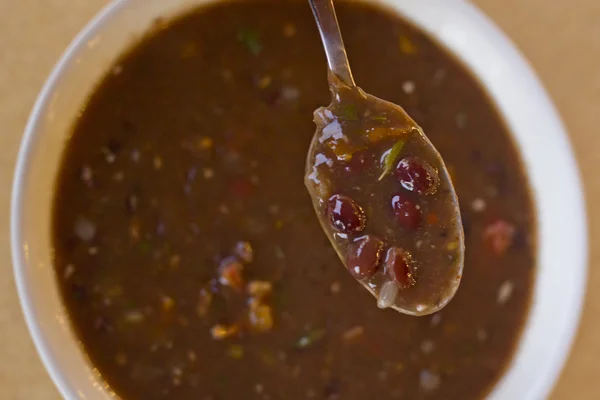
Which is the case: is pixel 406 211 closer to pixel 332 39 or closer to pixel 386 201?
pixel 386 201

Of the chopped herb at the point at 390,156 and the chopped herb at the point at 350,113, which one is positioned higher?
the chopped herb at the point at 350,113

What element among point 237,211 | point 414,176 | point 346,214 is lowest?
point 237,211

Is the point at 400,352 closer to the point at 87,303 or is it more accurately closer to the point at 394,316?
the point at 394,316

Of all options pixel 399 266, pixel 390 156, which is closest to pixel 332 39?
pixel 390 156

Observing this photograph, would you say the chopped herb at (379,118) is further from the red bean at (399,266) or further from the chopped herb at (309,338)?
the chopped herb at (309,338)

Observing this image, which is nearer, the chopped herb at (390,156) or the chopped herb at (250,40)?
the chopped herb at (390,156)

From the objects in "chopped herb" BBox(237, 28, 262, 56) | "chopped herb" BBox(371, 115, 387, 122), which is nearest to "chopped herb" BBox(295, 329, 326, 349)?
"chopped herb" BBox(371, 115, 387, 122)

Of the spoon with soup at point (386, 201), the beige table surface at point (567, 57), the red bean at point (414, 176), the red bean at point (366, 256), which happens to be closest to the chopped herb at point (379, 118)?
the spoon with soup at point (386, 201)

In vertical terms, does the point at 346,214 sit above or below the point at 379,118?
below
